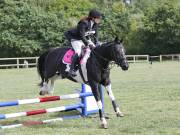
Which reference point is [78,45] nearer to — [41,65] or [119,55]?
[119,55]

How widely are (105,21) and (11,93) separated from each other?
4146cm

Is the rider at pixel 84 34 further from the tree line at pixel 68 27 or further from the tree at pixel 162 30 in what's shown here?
the tree at pixel 162 30

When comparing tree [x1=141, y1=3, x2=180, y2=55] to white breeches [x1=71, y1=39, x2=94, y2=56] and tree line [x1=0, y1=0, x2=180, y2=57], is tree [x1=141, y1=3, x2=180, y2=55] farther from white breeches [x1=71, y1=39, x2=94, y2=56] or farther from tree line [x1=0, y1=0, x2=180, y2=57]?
white breeches [x1=71, y1=39, x2=94, y2=56]

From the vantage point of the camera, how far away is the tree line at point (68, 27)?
5007 centimetres

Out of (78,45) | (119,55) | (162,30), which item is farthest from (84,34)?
(162,30)

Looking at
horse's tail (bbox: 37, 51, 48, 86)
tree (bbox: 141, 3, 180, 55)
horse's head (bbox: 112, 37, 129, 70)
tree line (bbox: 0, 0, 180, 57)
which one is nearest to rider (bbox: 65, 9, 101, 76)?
horse's head (bbox: 112, 37, 129, 70)

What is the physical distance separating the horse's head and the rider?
78 cm

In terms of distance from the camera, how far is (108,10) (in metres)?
62.5

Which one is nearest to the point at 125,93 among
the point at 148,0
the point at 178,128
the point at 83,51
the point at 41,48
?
the point at 83,51

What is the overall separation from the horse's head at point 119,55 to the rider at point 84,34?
78 cm

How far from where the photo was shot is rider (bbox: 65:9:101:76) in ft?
34.1

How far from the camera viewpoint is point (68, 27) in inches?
2093

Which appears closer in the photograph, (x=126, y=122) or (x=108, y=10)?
(x=126, y=122)

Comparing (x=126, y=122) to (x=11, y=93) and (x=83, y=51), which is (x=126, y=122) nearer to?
(x=83, y=51)
